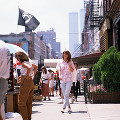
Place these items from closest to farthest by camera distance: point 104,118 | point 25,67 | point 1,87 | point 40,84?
point 1,87
point 25,67
point 104,118
point 40,84

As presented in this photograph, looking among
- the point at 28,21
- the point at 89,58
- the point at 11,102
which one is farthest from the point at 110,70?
the point at 28,21

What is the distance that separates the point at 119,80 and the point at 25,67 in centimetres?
591

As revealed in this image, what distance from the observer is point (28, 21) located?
24188mm

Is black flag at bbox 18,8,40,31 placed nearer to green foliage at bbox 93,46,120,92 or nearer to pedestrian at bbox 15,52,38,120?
green foliage at bbox 93,46,120,92

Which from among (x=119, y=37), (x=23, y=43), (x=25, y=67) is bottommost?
(x=25, y=67)

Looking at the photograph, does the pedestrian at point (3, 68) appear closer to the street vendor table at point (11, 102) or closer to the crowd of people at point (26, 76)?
the crowd of people at point (26, 76)

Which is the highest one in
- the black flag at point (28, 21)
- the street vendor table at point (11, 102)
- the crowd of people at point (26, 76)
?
the black flag at point (28, 21)

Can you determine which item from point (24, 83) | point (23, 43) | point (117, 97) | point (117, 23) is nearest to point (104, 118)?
point (24, 83)

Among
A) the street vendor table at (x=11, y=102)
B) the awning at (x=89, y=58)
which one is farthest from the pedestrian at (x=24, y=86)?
the awning at (x=89, y=58)

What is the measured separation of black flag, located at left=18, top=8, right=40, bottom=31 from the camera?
2340cm

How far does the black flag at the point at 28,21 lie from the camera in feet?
76.8

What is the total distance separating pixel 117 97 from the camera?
11.5m

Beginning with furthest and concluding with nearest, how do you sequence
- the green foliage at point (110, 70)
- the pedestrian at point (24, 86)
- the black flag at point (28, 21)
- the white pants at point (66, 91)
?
the black flag at point (28, 21)
the green foliage at point (110, 70)
the white pants at point (66, 91)
the pedestrian at point (24, 86)

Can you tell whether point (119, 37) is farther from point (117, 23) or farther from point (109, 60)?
point (109, 60)
